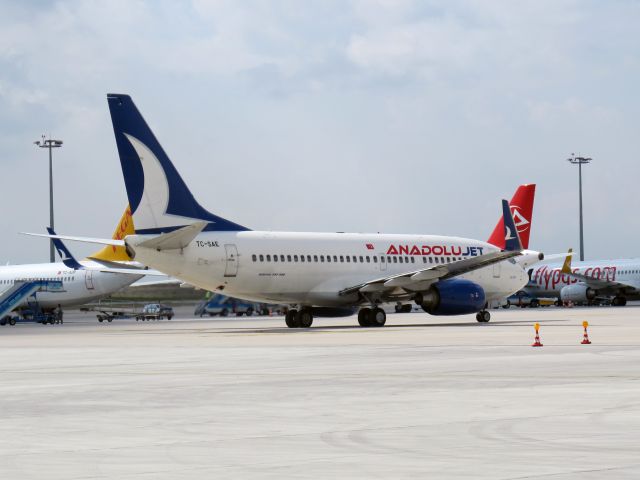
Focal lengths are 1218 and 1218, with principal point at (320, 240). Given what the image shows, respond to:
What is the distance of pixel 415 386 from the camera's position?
17.9 metres

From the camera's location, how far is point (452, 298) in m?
46.7

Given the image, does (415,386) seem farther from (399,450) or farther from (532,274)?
(532,274)

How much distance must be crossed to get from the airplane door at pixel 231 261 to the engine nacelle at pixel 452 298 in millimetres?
7735

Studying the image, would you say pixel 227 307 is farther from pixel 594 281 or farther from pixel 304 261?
pixel 304 261

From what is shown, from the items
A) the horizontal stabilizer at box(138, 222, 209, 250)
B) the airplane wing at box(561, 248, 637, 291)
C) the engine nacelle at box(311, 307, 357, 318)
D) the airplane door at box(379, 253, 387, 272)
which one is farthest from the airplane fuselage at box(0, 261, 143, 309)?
the airplane wing at box(561, 248, 637, 291)

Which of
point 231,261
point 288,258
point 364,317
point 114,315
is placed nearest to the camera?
point 231,261

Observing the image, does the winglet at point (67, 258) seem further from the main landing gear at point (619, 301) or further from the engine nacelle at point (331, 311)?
the main landing gear at point (619, 301)

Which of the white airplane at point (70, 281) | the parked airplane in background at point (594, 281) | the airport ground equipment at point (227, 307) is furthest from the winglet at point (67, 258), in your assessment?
the parked airplane in background at point (594, 281)

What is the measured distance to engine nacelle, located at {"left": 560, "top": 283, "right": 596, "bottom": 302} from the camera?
10206 centimetres

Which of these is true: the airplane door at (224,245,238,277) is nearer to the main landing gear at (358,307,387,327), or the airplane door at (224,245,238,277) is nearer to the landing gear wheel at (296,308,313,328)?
the landing gear wheel at (296,308,313,328)

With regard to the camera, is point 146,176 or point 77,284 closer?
point 146,176

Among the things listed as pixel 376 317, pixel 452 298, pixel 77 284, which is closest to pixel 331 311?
pixel 376 317

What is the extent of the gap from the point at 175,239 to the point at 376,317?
30.1ft

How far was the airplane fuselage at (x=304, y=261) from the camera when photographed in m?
43.7
